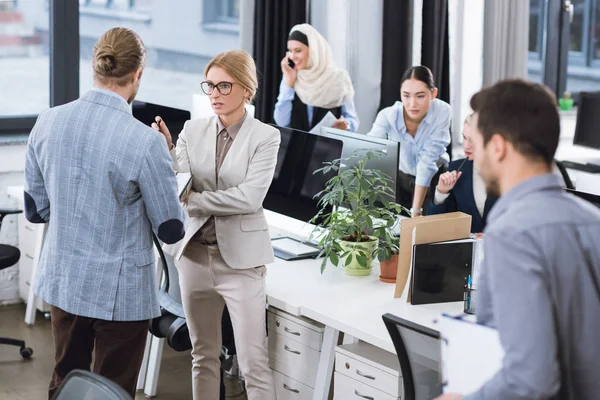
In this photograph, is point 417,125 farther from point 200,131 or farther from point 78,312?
point 78,312

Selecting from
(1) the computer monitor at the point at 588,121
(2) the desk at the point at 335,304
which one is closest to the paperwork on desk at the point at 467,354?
(2) the desk at the point at 335,304

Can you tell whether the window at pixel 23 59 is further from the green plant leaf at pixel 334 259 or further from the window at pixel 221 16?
the green plant leaf at pixel 334 259

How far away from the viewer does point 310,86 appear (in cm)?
Answer: 531

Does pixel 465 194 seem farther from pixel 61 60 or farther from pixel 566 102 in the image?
pixel 566 102

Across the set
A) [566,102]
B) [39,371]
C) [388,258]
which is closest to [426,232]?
[388,258]

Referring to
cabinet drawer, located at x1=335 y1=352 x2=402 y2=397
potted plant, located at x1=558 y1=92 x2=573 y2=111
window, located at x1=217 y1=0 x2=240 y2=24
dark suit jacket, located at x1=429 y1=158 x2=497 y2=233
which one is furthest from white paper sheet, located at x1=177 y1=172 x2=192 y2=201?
potted plant, located at x1=558 y1=92 x2=573 y2=111

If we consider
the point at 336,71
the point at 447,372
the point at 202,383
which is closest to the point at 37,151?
the point at 202,383

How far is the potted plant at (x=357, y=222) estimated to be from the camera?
3354 mm

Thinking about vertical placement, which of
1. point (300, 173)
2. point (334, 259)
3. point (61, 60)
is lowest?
point (334, 259)

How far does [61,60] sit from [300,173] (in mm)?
2436

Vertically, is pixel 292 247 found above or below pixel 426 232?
below

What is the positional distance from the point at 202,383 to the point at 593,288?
1.93 meters

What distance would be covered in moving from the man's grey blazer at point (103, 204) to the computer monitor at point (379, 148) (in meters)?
1.22

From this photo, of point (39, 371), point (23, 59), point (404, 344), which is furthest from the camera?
point (23, 59)
